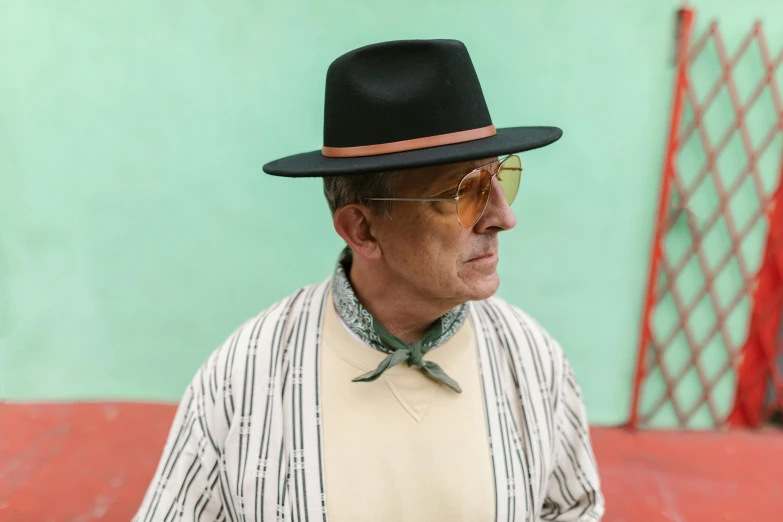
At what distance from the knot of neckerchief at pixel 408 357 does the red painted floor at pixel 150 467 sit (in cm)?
135

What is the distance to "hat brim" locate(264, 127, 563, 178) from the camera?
31.8 inches

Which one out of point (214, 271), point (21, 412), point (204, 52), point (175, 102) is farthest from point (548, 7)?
point (21, 412)

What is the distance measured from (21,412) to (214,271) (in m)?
1.04

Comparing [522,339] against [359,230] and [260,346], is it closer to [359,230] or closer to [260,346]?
[359,230]

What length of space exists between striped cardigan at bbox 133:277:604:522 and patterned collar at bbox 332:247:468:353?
0.18 feet

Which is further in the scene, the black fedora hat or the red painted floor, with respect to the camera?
the red painted floor

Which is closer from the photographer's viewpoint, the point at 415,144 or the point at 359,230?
the point at 415,144

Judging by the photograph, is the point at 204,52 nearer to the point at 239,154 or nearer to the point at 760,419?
the point at 239,154

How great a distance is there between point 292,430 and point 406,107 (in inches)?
23.7

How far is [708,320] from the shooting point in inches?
88.5

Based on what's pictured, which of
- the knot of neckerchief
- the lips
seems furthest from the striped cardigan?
the lips

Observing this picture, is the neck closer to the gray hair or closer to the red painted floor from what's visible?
the gray hair

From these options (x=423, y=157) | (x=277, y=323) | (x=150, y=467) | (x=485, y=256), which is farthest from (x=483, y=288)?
(x=150, y=467)

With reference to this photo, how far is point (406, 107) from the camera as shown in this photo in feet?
2.87
